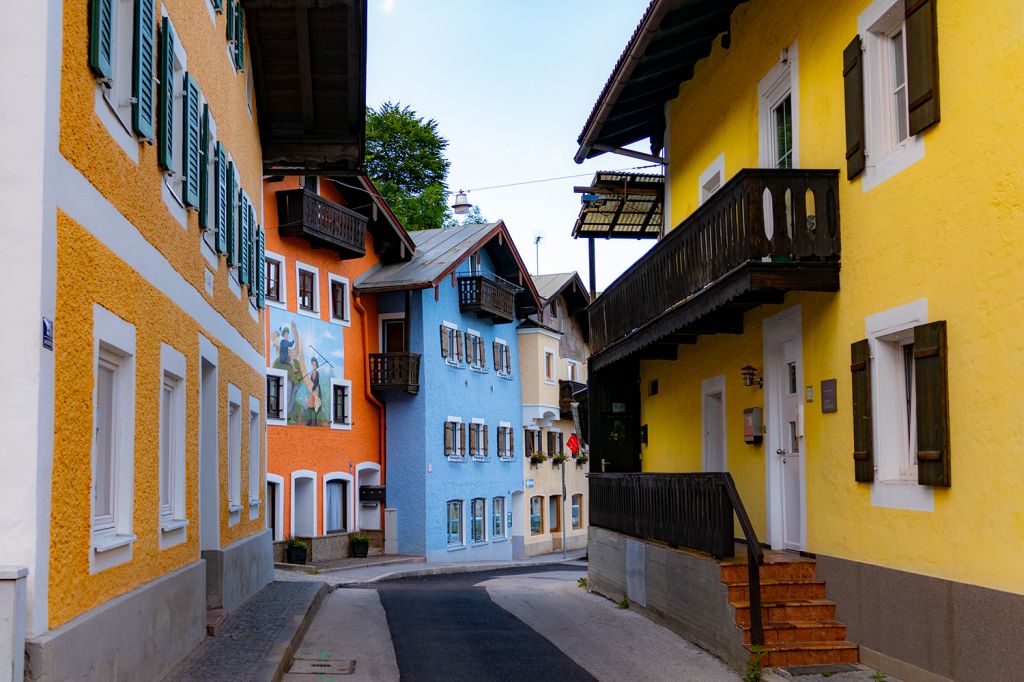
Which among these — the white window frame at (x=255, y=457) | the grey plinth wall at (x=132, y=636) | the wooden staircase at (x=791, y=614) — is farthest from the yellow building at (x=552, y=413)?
the grey plinth wall at (x=132, y=636)

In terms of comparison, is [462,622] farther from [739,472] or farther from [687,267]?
[687,267]

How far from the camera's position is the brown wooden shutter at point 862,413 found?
10.5m

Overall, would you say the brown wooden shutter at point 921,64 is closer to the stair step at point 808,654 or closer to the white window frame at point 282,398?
the stair step at point 808,654

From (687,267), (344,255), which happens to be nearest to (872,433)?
(687,267)

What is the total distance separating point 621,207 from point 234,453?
29.6ft

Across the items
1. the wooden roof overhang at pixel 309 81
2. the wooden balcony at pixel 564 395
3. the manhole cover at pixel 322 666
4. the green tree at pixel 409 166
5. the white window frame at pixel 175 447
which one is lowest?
the manhole cover at pixel 322 666

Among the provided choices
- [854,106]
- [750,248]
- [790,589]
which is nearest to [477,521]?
[790,589]

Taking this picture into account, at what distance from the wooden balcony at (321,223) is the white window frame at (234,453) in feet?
51.6

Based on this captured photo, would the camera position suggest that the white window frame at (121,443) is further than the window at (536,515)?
No

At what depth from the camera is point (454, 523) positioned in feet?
127

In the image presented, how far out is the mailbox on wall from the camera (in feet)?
116

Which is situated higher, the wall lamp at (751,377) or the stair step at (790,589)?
the wall lamp at (751,377)

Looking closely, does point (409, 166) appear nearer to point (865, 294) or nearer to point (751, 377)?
point (751, 377)

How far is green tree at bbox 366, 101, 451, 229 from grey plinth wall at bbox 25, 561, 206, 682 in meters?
39.8
